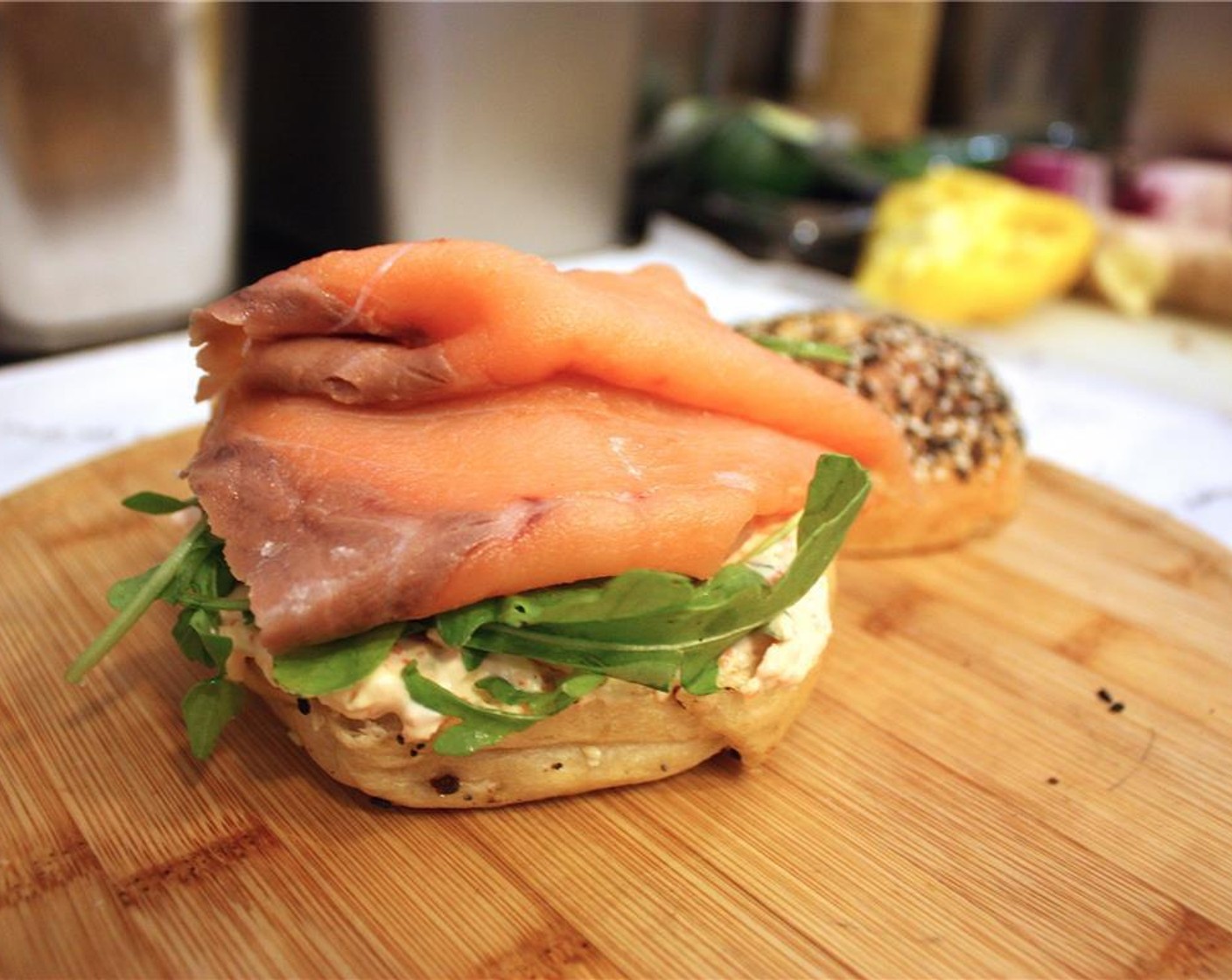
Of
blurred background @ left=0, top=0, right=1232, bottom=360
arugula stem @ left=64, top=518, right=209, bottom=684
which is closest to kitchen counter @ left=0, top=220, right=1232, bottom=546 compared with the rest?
blurred background @ left=0, top=0, right=1232, bottom=360

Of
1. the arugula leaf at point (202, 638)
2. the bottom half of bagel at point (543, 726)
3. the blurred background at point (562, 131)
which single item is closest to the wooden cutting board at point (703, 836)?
the bottom half of bagel at point (543, 726)

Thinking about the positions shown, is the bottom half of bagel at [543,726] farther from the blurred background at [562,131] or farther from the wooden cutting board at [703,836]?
the blurred background at [562,131]

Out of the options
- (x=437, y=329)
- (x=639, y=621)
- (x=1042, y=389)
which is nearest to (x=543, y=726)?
(x=639, y=621)

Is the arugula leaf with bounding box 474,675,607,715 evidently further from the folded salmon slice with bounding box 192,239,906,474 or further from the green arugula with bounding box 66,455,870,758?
the folded salmon slice with bounding box 192,239,906,474

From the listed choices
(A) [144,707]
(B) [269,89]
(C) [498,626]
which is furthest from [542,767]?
(B) [269,89]

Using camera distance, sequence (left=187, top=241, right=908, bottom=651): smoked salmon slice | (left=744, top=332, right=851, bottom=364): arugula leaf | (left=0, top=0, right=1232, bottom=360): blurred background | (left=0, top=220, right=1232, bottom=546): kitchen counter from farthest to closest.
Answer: (left=0, top=0, right=1232, bottom=360): blurred background
(left=0, top=220, right=1232, bottom=546): kitchen counter
(left=744, top=332, right=851, bottom=364): arugula leaf
(left=187, top=241, right=908, bottom=651): smoked salmon slice

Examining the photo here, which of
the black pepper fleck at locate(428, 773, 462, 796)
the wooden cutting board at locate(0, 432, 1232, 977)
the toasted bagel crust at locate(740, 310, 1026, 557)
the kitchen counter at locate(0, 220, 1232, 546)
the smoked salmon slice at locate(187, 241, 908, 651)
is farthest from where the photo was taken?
the kitchen counter at locate(0, 220, 1232, 546)

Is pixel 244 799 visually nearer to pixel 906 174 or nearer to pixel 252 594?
pixel 252 594

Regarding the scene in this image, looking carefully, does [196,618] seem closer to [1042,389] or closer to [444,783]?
[444,783]
